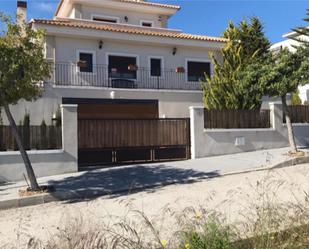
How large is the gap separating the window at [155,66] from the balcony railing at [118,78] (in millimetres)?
233

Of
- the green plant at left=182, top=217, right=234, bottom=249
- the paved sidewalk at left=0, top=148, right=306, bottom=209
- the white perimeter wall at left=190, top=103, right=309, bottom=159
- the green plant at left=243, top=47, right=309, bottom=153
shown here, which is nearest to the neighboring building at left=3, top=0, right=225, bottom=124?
the white perimeter wall at left=190, top=103, right=309, bottom=159

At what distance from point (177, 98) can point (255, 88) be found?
6.46 meters

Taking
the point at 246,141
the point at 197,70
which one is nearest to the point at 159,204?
the point at 246,141

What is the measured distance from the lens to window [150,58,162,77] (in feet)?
74.7

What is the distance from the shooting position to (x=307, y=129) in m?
18.8

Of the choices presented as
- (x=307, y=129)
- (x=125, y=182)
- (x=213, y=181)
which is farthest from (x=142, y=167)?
(x=307, y=129)

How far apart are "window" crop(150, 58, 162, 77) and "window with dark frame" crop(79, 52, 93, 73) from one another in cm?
340

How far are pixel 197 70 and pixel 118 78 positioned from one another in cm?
493

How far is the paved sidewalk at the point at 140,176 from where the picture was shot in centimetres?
1118

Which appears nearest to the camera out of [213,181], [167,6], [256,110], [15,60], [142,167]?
[15,60]

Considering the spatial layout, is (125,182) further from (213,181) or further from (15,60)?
(15,60)

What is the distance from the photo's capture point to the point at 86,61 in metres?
21.2

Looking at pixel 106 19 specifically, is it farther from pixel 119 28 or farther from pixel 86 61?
pixel 86 61

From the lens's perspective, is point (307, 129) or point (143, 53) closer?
point (307, 129)
